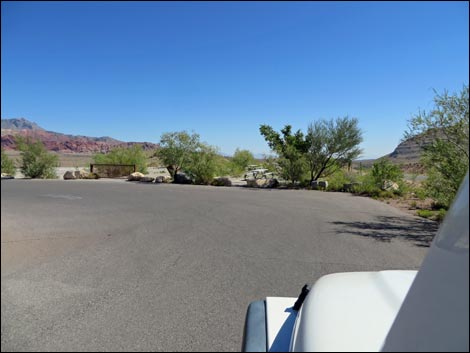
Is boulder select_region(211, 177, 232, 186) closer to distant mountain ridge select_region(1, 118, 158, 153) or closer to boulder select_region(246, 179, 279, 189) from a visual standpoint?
boulder select_region(246, 179, 279, 189)

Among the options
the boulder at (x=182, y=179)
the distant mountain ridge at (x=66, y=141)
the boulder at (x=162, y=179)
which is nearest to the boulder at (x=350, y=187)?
the boulder at (x=182, y=179)

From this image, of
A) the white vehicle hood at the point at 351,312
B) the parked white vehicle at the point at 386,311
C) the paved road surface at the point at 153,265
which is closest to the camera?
the parked white vehicle at the point at 386,311

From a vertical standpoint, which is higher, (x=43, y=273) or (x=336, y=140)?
(x=336, y=140)

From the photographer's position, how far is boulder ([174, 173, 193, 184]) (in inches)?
662

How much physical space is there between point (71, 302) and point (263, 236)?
10.9 feet

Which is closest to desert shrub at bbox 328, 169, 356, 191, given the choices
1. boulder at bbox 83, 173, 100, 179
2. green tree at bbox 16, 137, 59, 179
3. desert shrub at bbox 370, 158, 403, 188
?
desert shrub at bbox 370, 158, 403, 188

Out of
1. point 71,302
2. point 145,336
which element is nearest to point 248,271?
point 145,336

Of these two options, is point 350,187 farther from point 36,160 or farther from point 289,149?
point 36,160

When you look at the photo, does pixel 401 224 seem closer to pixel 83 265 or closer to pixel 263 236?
pixel 263 236

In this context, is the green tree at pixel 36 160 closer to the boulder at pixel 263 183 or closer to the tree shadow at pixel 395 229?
the tree shadow at pixel 395 229

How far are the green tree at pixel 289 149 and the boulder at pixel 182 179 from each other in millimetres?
5814

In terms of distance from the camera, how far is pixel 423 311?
63cm

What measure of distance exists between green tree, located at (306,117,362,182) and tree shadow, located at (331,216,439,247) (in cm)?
931

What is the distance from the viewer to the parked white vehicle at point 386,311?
1.87 ft
